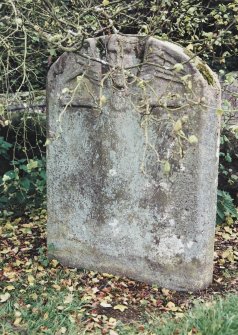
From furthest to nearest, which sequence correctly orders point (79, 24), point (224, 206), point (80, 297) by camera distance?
point (224, 206)
point (79, 24)
point (80, 297)

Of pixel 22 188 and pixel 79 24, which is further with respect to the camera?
pixel 22 188

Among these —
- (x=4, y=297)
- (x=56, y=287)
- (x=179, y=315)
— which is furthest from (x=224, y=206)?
(x=4, y=297)

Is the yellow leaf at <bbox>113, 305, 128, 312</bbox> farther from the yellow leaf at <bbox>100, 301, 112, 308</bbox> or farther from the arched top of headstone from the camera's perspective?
the arched top of headstone

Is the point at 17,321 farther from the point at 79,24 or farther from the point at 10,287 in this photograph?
the point at 79,24

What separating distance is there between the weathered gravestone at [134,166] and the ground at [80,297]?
4.6 inches

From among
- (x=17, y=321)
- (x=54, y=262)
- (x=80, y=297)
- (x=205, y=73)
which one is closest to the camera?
(x=17, y=321)

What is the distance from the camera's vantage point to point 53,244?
12.6ft

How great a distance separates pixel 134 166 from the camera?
3.42 m

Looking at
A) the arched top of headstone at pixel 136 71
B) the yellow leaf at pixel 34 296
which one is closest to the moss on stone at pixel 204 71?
the arched top of headstone at pixel 136 71

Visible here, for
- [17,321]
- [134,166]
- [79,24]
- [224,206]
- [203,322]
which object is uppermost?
[79,24]

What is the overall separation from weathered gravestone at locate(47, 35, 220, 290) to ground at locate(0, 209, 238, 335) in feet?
0.39

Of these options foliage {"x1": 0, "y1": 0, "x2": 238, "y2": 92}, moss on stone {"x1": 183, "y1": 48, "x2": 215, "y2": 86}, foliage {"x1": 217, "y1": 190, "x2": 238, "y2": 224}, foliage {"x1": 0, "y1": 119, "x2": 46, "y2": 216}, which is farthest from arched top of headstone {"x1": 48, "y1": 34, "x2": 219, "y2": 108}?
foliage {"x1": 217, "y1": 190, "x2": 238, "y2": 224}

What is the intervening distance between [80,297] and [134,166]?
3.11 feet

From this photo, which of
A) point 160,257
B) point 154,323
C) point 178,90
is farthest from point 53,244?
point 178,90
